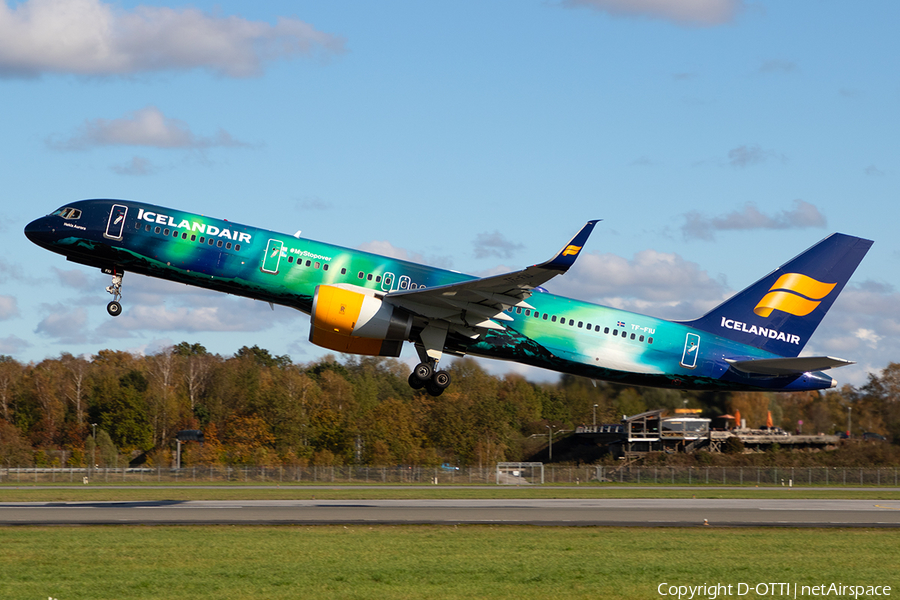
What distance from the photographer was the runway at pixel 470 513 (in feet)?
114

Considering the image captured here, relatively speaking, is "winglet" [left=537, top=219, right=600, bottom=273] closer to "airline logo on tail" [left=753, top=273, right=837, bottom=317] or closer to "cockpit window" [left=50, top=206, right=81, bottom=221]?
"airline logo on tail" [left=753, top=273, right=837, bottom=317]

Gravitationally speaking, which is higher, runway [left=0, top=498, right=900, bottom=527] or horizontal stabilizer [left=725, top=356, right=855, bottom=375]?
horizontal stabilizer [left=725, top=356, right=855, bottom=375]

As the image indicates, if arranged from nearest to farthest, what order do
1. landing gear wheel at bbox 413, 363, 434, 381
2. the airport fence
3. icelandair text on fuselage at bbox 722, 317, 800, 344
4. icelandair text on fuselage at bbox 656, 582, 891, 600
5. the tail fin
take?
icelandair text on fuselage at bbox 656, 582, 891, 600 < landing gear wheel at bbox 413, 363, 434, 381 < icelandair text on fuselage at bbox 722, 317, 800, 344 < the tail fin < the airport fence

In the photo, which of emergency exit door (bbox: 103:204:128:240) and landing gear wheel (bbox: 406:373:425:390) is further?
landing gear wheel (bbox: 406:373:425:390)

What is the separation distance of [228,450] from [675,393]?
168 feet

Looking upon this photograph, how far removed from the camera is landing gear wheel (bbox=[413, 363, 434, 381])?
36.8 meters

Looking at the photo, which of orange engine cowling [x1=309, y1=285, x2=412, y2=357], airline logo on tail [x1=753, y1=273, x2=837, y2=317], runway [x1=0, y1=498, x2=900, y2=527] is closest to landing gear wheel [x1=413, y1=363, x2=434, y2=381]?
orange engine cowling [x1=309, y1=285, x2=412, y2=357]

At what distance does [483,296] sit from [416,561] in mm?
12535

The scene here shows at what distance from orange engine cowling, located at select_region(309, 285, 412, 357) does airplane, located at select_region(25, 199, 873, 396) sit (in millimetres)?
47

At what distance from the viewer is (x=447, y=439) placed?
88500mm

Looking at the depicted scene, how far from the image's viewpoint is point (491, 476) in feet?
241

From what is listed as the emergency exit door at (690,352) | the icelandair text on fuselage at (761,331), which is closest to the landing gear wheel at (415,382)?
the emergency exit door at (690,352)

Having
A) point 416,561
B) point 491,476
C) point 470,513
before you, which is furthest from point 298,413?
point 416,561

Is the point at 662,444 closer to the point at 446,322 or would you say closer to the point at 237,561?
the point at 446,322
